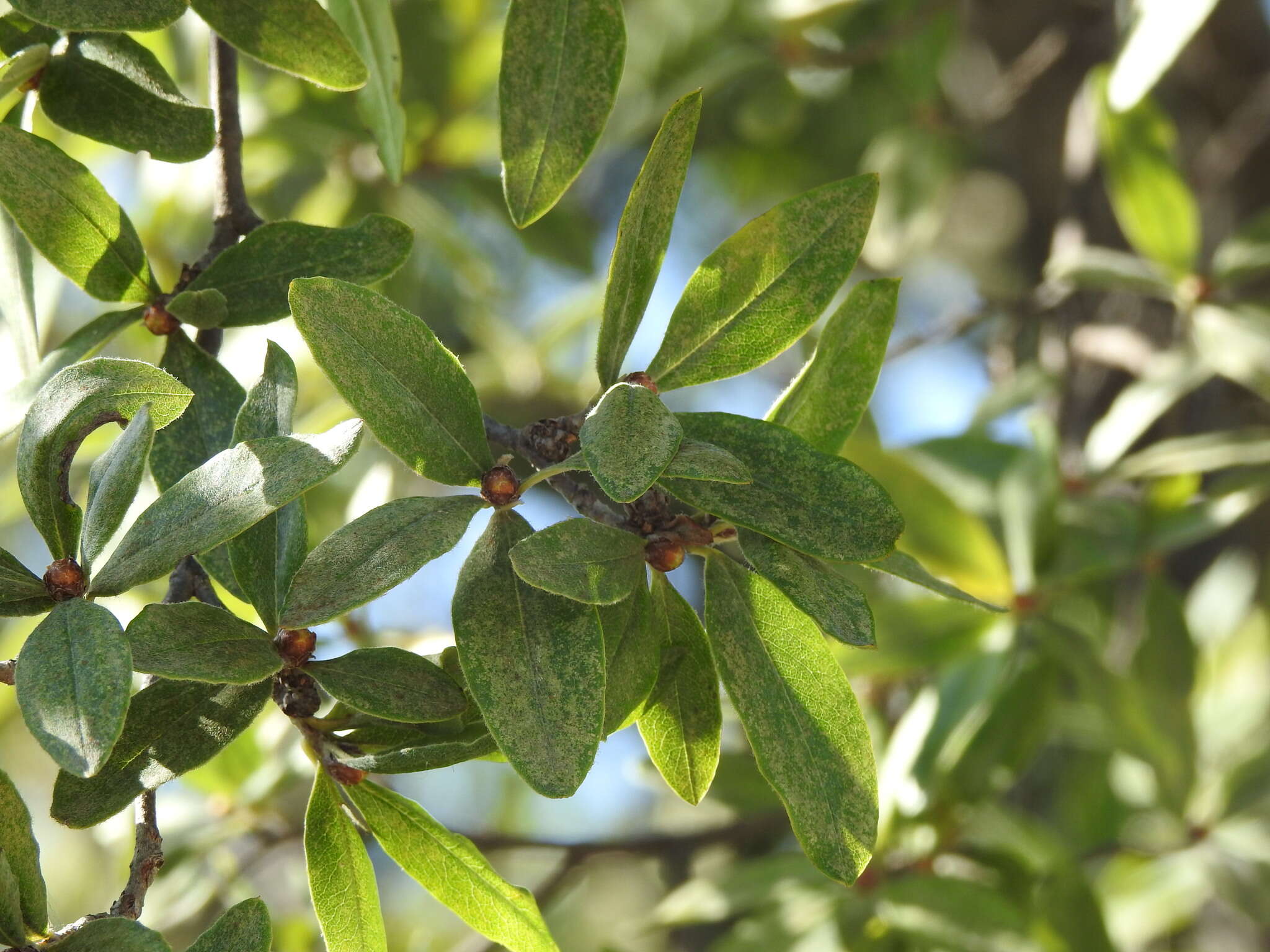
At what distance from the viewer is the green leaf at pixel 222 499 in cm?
41

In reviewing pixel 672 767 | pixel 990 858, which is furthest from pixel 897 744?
pixel 672 767

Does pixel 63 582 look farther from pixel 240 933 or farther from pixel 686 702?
pixel 686 702

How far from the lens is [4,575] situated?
44cm

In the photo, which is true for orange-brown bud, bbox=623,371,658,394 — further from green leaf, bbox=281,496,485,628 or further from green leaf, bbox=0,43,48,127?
green leaf, bbox=0,43,48,127

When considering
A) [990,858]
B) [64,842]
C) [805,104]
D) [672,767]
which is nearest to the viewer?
[672,767]

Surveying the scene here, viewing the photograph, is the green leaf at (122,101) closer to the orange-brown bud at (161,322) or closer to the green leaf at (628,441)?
the orange-brown bud at (161,322)

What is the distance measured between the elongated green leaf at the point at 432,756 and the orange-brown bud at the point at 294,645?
5 cm

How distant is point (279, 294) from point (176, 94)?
0.34ft

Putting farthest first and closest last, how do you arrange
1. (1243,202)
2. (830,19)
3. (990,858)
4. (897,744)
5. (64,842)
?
(64,842) < (1243,202) < (830,19) < (990,858) < (897,744)

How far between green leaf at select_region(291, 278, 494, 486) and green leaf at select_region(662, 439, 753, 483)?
0.09m

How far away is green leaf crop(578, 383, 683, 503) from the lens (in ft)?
1.27

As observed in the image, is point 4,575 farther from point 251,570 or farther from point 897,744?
point 897,744

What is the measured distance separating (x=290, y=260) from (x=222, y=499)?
0.56 ft

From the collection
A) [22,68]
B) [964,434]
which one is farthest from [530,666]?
[964,434]
